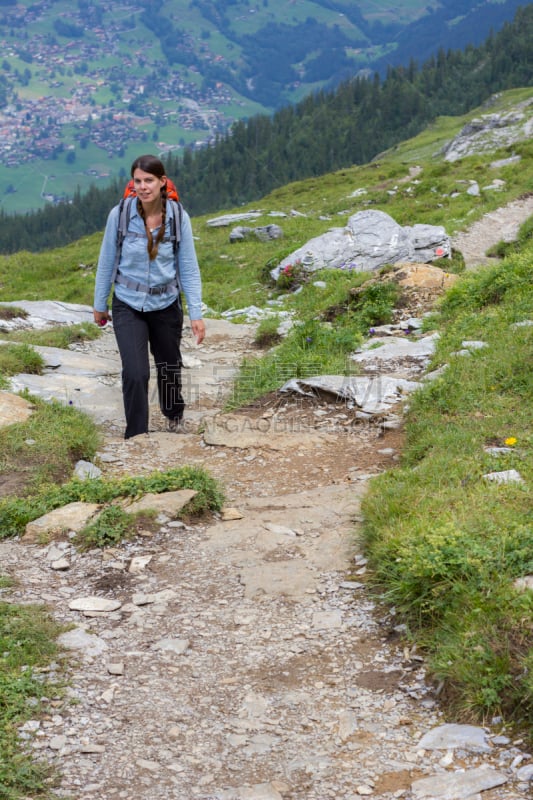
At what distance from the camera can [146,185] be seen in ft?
25.5

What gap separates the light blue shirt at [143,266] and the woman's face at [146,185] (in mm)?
239

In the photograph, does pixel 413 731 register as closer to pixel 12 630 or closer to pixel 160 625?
pixel 160 625

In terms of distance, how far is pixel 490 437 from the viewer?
269 inches

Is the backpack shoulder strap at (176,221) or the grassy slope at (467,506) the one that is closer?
the grassy slope at (467,506)

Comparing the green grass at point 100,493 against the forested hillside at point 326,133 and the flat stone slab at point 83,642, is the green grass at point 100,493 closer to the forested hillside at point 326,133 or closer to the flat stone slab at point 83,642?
the flat stone slab at point 83,642

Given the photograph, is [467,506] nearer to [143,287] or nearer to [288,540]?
[288,540]

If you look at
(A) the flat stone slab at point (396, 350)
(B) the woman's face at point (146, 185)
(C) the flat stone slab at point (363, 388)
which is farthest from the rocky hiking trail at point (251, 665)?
(A) the flat stone slab at point (396, 350)

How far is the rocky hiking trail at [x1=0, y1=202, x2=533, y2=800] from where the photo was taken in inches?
144

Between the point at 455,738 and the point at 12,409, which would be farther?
the point at 12,409

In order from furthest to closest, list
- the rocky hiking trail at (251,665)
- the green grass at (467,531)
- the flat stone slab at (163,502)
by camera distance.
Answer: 1. the flat stone slab at (163,502)
2. the green grass at (467,531)
3. the rocky hiking trail at (251,665)

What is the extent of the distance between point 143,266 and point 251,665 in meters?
4.88

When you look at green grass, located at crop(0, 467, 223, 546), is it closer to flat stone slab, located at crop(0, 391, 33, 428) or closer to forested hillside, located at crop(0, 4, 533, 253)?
flat stone slab, located at crop(0, 391, 33, 428)

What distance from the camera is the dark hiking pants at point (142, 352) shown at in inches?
336

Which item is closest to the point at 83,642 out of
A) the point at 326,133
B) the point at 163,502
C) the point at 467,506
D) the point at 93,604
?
the point at 93,604
